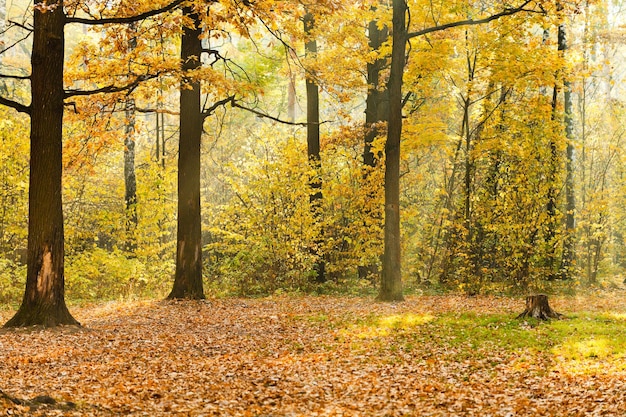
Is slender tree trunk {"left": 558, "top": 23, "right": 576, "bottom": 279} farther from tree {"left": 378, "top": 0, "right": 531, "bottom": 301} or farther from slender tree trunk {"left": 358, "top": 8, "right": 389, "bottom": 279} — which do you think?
tree {"left": 378, "top": 0, "right": 531, "bottom": 301}

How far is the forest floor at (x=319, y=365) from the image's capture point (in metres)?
6.51

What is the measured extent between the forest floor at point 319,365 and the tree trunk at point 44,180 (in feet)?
1.64

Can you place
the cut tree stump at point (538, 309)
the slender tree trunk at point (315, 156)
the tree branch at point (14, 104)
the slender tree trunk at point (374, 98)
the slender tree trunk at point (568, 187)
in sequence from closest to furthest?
1. the tree branch at point (14, 104)
2. the cut tree stump at point (538, 309)
3. the slender tree trunk at point (315, 156)
4. the slender tree trunk at point (568, 187)
5. the slender tree trunk at point (374, 98)

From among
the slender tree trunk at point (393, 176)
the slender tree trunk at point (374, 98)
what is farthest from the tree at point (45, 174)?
the slender tree trunk at point (374, 98)

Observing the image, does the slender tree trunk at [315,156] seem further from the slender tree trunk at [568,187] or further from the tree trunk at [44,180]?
the tree trunk at [44,180]

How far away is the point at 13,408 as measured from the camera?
511 cm

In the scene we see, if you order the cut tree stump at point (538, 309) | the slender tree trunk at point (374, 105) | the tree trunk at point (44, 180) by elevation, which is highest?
the slender tree trunk at point (374, 105)

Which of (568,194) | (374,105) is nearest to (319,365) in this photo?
(374,105)

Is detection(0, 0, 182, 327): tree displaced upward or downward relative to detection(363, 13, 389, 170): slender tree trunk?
downward

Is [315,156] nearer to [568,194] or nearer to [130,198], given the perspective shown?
[130,198]

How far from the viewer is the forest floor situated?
6.51 meters

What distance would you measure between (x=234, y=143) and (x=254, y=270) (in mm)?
13414

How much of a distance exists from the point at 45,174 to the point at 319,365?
5.32 m

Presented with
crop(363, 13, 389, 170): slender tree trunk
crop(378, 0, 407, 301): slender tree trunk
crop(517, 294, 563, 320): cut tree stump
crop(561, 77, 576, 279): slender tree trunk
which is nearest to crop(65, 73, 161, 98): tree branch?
crop(378, 0, 407, 301): slender tree trunk
